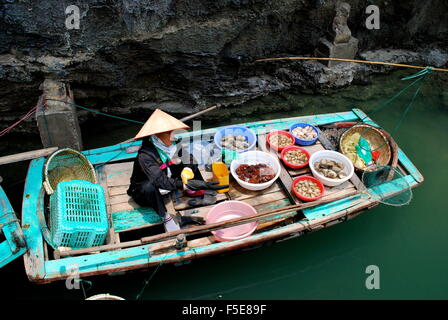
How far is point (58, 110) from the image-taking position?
4.75 metres

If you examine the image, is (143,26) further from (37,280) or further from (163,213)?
(37,280)

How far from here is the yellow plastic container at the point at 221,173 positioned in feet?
16.2

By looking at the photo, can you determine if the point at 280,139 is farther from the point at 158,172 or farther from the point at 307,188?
the point at 158,172

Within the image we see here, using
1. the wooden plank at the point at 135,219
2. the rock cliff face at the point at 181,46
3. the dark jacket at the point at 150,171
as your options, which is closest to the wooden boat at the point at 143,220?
the wooden plank at the point at 135,219

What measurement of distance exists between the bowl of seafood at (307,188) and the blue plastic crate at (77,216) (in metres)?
2.37

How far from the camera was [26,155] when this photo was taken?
4.47 m

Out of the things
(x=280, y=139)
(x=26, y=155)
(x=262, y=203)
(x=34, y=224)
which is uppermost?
(x=26, y=155)

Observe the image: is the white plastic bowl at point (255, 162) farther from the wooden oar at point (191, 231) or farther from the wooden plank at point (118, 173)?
the wooden plank at point (118, 173)

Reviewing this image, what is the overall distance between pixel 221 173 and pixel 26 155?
234cm

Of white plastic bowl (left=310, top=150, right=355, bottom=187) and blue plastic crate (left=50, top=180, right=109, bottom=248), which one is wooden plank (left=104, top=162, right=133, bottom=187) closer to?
blue plastic crate (left=50, top=180, right=109, bottom=248)

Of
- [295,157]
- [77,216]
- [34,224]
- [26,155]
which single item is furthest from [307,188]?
[26,155]

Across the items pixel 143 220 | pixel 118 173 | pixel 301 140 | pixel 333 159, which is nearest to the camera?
pixel 143 220

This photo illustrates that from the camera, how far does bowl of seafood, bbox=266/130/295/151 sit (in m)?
5.49

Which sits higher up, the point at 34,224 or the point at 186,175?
the point at 186,175
